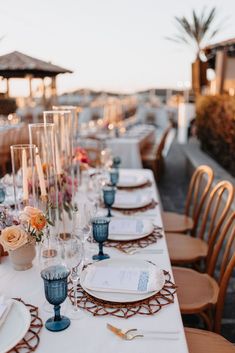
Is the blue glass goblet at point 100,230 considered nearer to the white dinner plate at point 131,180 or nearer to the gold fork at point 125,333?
the gold fork at point 125,333

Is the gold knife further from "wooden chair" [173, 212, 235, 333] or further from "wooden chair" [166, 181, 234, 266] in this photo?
"wooden chair" [166, 181, 234, 266]

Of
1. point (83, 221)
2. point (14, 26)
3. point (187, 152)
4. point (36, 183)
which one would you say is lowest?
point (187, 152)

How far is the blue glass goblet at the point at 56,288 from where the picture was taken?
41.5 inches

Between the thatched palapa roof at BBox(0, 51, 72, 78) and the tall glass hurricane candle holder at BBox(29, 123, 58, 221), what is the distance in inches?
26.6

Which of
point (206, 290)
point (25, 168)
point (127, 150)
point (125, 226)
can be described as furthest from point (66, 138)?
point (127, 150)

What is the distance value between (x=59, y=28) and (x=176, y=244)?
13.3 feet

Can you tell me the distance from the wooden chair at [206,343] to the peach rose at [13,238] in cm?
69

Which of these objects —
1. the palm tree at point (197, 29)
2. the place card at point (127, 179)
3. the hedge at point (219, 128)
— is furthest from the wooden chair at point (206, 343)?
the palm tree at point (197, 29)

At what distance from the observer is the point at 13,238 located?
1.35m

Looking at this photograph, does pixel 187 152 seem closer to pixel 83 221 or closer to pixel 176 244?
pixel 176 244

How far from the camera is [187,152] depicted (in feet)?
20.4

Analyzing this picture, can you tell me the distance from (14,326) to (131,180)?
6.07ft

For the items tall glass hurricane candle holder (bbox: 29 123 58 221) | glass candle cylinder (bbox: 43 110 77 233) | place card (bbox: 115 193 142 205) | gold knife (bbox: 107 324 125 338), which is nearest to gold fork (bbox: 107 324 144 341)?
gold knife (bbox: 107 324 125 338)

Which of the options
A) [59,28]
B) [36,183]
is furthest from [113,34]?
[36,183]
